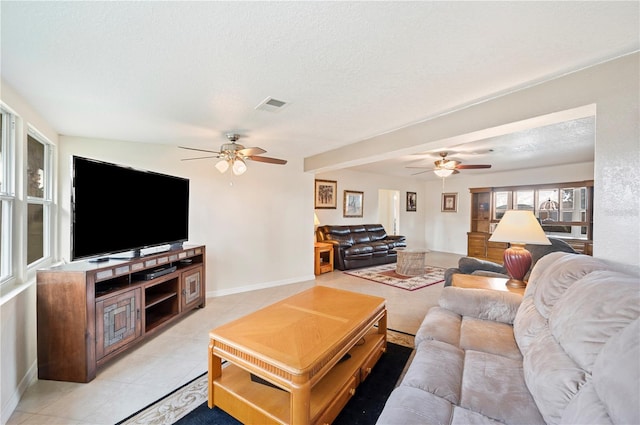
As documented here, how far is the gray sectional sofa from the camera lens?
861mm

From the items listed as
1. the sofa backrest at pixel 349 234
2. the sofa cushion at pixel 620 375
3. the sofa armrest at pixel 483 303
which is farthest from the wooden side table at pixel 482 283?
the sofa backrest at pixel 349 234

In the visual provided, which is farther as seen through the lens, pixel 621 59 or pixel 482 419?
pixel 621 59

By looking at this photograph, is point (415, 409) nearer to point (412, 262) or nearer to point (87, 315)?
point (87, 315)

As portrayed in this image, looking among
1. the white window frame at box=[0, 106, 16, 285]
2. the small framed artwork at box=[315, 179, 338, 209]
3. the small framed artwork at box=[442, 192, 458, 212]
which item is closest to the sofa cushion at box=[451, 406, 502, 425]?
the white window frame at box=[0, 106, 16, 285]

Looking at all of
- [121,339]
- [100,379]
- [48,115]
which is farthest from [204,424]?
[48,115]

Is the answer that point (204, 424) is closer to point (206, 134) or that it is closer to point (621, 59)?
point (206, 134)

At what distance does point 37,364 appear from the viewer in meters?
2.09

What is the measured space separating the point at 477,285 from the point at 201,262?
328cm

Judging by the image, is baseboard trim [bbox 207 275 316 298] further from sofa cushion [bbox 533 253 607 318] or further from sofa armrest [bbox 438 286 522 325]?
sofa cushion [bbox 533 253 607 318]

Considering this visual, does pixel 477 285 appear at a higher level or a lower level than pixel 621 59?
lower

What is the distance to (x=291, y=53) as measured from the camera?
1641 mm

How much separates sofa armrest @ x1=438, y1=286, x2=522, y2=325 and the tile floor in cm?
95

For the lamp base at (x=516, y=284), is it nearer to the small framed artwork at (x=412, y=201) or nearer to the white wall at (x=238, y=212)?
the white wall at (x=238, y=212)

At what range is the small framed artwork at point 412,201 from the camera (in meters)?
8.54
